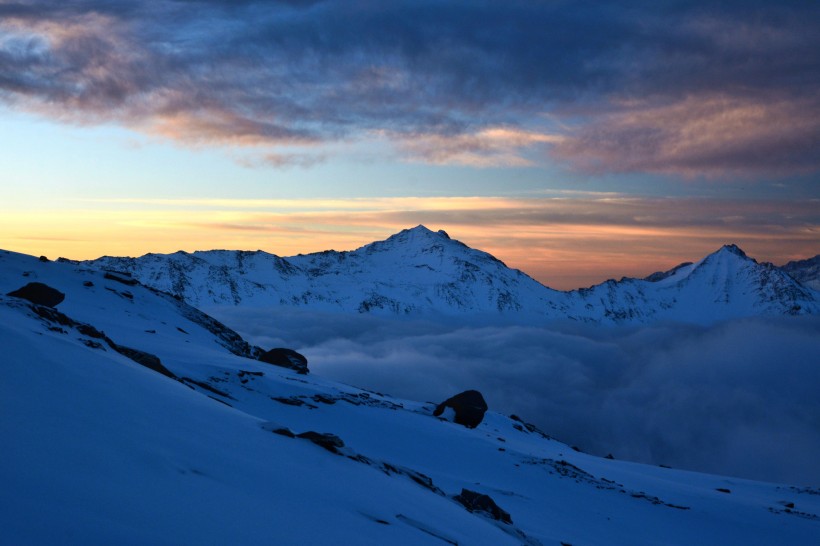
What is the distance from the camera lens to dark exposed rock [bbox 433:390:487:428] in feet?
124

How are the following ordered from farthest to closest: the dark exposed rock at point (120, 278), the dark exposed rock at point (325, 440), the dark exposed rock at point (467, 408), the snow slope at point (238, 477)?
1. the dark exposed rock at point (120, 278)
2. the dark exposed rock at point (467, 408)
3. the dark exposed rock at point (325, 440)
4. the snow slope at point (238, 477)

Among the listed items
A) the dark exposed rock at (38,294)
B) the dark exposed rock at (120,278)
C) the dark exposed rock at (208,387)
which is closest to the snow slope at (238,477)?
the dark exposed rock at (208,387)

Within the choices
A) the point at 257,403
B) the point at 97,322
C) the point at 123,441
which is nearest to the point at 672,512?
the point at 257,403

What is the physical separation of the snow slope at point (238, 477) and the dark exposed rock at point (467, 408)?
7963 mm

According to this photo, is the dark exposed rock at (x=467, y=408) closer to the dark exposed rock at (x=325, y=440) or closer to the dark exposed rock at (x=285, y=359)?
the dark exposed rock at (x=285, y=359)

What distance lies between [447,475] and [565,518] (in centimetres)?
498

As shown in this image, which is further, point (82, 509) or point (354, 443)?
point (354, 443)

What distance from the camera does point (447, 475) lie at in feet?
81.4

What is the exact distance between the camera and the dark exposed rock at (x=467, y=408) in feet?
124

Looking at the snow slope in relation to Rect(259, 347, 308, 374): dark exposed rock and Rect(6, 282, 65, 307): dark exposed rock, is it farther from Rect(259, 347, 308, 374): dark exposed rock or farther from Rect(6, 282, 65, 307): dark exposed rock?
Rect(259, 347, 308, 374): dark exposed rock

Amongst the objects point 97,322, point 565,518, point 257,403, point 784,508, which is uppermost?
point 97,322

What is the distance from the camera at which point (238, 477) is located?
30.2 feet

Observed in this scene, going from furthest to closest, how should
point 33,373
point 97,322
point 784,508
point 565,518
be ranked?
point 97,322 → point 784,508 → point 565,518 → point 33,373

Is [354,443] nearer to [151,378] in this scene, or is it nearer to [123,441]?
[151,378]
